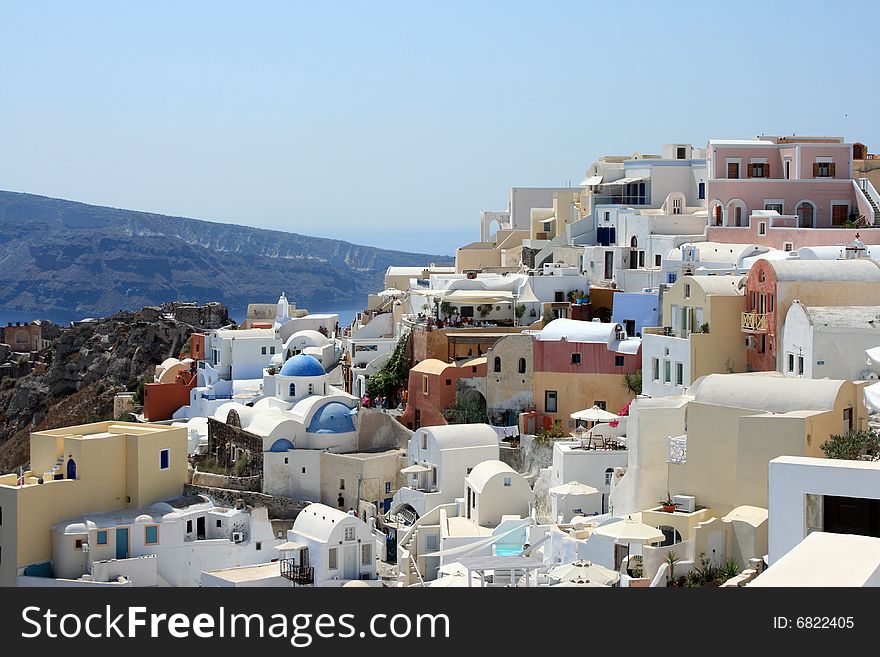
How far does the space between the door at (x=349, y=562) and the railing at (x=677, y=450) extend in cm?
868

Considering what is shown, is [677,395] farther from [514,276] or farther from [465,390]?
[514,276]

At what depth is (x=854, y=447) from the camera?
24.2 metres

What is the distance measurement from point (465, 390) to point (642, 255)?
29.5ft

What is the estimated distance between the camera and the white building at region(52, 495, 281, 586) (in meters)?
32.8

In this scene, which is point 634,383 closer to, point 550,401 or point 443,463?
point 550,401

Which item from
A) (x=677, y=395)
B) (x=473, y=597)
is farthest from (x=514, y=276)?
(x=473, y=597)

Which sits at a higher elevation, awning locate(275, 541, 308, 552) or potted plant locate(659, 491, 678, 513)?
potted plant locate(659, 491, 678, 513)

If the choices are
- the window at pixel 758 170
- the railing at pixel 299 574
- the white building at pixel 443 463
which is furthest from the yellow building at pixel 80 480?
the window at pixel 758 170

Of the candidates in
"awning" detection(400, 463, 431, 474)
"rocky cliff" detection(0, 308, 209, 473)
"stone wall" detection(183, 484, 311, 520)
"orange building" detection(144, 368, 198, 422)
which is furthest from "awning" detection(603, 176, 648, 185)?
"rocky cliff" detection(0, 308, 209, 473)

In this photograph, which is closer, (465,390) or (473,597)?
(473,597)

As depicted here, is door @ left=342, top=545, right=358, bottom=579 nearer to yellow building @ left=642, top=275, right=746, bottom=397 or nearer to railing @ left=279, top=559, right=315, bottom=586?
railing @ left=279, top=559, right=315, bottom=586

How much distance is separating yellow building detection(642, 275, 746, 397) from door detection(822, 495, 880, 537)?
11593 mm

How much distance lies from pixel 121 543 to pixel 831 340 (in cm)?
1679

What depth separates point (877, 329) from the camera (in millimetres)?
28734
